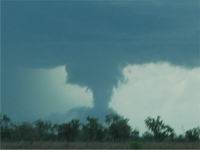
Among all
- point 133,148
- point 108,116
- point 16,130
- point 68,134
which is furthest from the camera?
point 108,116

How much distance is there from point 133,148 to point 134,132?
620 inches

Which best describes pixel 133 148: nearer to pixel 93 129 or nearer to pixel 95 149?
pixel 95 149

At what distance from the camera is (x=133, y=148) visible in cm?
3431

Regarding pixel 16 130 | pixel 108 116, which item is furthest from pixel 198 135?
pixel 16 130

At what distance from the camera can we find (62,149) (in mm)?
35031

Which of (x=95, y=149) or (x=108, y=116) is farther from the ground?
(x=108, y=116)

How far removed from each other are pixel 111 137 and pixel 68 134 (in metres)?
3.61

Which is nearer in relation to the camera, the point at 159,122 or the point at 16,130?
the point at 16,130

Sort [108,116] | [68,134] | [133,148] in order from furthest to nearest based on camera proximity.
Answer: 1. [108,116]
2. [68,134]
3. [133,148]

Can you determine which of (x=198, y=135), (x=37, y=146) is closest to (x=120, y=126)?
(x=198, y=135)

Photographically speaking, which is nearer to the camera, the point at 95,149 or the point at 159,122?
the point at 95,149

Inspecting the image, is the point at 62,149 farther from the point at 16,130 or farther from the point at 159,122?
the point at 159,122

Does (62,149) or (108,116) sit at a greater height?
(108,116)

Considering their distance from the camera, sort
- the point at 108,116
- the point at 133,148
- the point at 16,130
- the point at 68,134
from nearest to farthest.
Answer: the point at 133,148 < the point at 16,130 < the point at 68,134 < the point at 108,116
